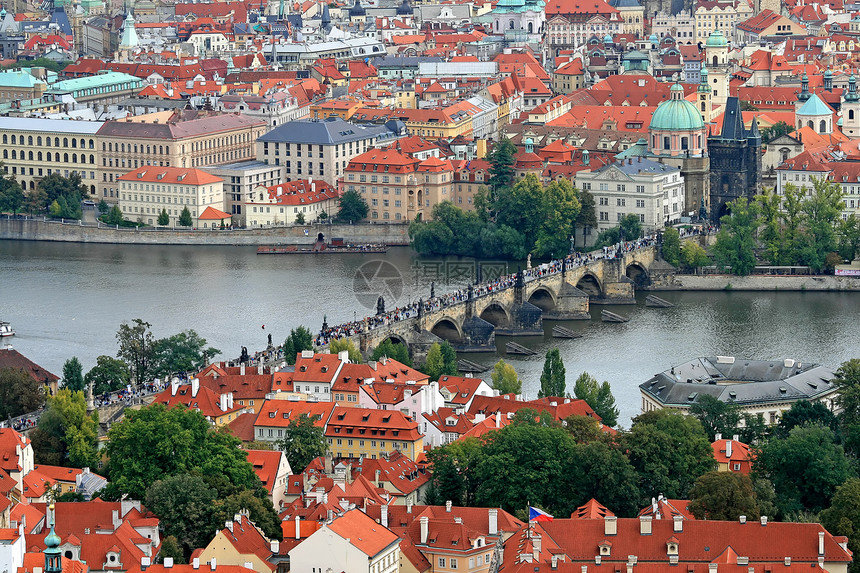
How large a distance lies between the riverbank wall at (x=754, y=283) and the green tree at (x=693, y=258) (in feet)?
2.16

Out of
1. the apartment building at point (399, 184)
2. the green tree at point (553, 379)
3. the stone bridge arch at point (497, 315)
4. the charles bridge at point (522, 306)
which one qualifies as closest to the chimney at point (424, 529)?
the green tree at point (553, 379)

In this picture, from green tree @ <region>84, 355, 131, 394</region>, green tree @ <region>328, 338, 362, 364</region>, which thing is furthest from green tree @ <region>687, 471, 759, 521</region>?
green tree @ <region>84, 355, 131, 394</region>

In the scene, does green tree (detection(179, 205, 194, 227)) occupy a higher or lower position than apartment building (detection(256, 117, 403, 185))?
lower

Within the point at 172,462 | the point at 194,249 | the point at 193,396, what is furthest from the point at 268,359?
the point at 194,249

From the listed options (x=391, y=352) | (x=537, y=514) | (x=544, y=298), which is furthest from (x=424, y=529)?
(x=544, y=298)

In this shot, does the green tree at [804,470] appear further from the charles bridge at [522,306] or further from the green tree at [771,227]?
the green tree at [771,227]

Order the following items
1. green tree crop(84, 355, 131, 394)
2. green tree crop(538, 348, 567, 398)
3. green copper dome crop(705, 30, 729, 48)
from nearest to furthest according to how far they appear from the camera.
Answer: green tree crop(538, 348, 567, 398) < green tree crop(84, 355, 131, 394) < green copper dome crop(705, 30, 729, 48)

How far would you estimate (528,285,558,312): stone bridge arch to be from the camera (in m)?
81.9

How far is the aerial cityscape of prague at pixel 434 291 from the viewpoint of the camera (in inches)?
1980

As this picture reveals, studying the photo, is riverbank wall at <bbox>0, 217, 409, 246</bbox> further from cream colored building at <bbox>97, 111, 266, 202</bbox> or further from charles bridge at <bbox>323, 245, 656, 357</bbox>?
charles bridge at <bbox>323, 245, 656, 357</bbox>

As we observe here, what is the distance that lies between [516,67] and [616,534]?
7745 centimetres

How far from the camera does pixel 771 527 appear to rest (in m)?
46.5

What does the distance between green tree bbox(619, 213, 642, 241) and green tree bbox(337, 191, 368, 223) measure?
9.90 metres

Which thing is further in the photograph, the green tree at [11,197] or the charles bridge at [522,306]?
the green tree at [11,197]
